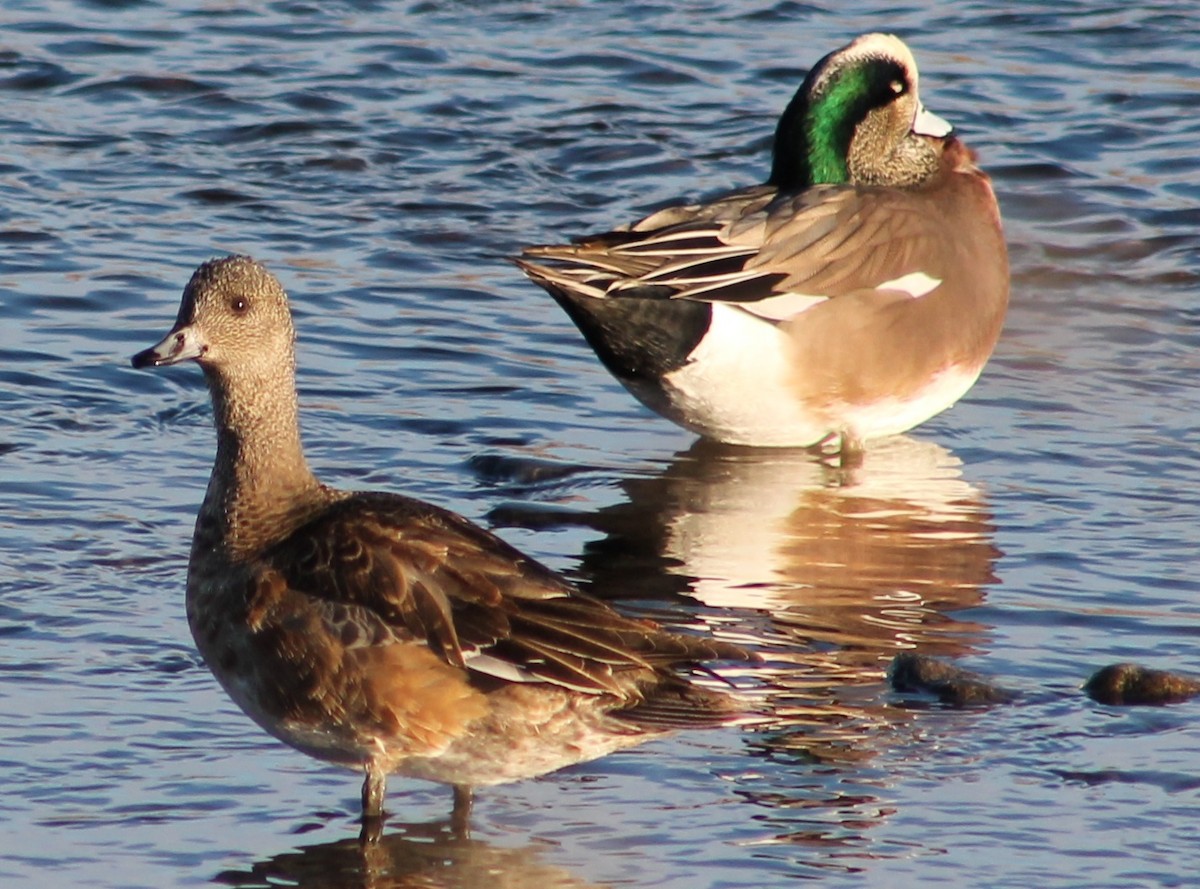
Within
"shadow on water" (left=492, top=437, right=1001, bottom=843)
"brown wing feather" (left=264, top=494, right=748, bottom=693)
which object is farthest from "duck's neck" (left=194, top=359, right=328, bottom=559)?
"shadow on water" (left=492, top=437, right=1001, bottom=843)

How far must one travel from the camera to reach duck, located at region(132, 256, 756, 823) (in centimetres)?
500

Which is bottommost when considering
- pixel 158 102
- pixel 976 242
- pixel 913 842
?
pixel 913 842

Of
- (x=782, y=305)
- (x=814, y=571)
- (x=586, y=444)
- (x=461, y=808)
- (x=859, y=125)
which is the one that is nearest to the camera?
(x=461, y=808)

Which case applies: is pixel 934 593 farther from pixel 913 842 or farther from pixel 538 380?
pixel 538 380

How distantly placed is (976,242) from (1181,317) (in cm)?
157

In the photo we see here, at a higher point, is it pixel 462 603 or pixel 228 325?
pixel 228 325

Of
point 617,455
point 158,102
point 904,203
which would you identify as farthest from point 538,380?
point 158,102

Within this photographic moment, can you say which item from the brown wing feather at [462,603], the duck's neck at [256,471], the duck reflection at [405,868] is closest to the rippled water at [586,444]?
the duck reflection at [405,868]

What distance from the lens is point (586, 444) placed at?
27.0 feet

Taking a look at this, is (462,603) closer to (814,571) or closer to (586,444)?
(814,571)

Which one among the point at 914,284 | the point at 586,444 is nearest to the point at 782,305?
the point at 914,284

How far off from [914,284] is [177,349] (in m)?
3.54

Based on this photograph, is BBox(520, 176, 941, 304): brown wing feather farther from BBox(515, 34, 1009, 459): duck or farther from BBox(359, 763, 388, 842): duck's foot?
BBox(359, 763, 388, 842): duck's foot

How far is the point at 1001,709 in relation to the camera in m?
5.83
